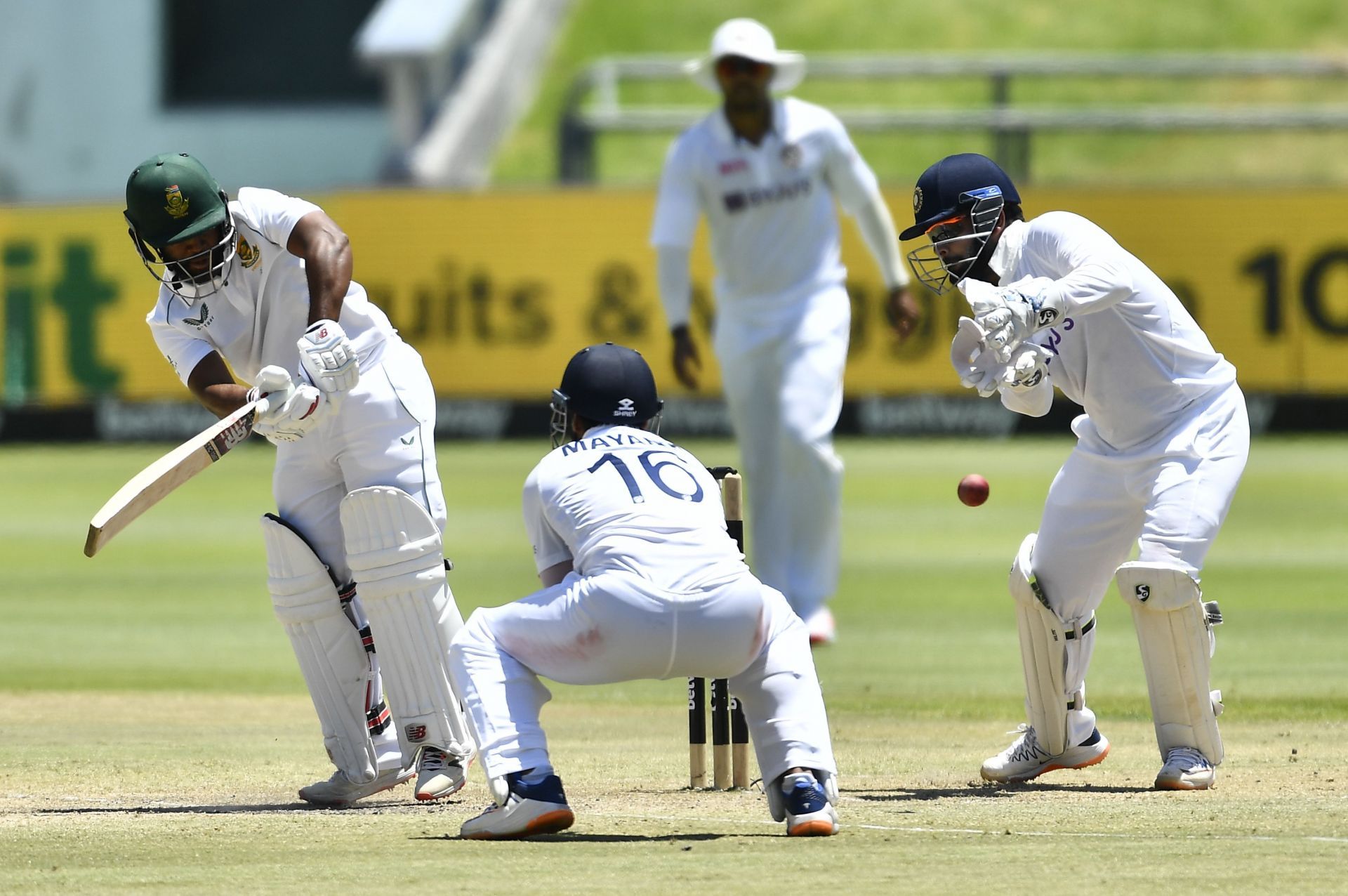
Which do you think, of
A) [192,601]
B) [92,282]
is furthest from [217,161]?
[192,601]

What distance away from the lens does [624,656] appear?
475cm

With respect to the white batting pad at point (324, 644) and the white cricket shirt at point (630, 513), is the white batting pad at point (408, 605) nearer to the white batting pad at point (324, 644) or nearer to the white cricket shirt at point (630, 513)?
the white batting pad at point (324, 644)

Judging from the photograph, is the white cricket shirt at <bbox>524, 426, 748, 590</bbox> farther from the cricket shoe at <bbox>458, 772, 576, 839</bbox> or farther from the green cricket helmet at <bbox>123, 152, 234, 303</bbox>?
the green cricket helmet at <bbox>123, 152, 234, 303</bbox>

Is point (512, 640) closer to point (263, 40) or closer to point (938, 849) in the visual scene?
point (938, 849)

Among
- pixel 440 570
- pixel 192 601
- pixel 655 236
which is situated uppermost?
pixel 655 236

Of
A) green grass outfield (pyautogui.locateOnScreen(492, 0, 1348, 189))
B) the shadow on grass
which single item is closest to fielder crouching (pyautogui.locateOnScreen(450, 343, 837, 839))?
the shadow on grass

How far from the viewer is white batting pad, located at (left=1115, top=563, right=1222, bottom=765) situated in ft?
17.6

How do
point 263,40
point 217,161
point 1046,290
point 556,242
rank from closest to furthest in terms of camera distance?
point 1046,290 → point 556,242 → point 217,161 → point 263,40

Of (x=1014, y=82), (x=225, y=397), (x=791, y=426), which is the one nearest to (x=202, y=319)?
(x=225, y=397)

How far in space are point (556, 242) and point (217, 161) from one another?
10692 millimetres

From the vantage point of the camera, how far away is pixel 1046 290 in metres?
5.16

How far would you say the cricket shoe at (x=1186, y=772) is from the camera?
17.6 ft

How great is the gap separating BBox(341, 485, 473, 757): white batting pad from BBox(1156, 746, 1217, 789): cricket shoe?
5.93ft

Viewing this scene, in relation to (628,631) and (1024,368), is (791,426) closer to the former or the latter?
(1024,368)
